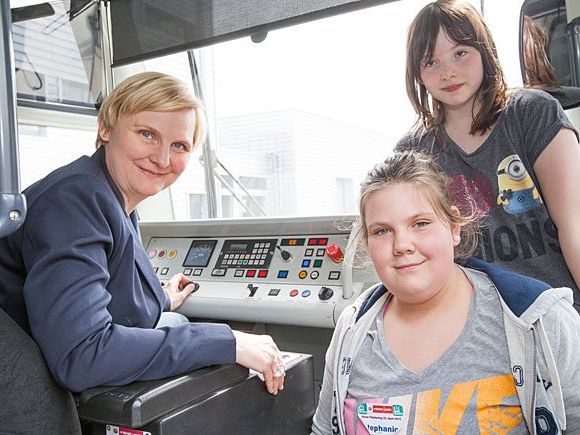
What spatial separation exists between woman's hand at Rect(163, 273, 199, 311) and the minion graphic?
3.99 feet

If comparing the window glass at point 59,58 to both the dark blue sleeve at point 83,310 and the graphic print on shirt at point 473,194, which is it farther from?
the graphic print on shirt at point 473,194

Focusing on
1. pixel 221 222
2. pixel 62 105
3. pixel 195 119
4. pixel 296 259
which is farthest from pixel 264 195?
pixel 195 119

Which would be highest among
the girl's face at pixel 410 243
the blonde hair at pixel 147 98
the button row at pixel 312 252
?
the blonde hair at pixel 147 98

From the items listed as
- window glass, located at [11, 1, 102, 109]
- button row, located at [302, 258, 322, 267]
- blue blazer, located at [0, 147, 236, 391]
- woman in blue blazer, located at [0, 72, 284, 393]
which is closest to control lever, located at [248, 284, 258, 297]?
button row, located at [302, 258, 322, 267]

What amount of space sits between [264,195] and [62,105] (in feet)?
3.31

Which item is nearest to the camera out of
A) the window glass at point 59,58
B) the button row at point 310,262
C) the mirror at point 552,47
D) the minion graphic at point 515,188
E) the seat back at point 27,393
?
the seat back at point 27,393

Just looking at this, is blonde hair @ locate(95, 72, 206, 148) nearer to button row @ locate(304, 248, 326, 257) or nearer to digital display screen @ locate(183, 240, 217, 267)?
button row @ locate(304, 248, 326, 257)

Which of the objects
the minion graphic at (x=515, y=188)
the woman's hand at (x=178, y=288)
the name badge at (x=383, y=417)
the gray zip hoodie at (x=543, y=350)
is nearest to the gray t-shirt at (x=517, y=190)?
the minion graphic at (x=515, y=188)

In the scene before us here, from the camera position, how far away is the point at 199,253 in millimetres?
2406

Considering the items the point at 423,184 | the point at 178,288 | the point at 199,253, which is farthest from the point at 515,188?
the point at 199,253

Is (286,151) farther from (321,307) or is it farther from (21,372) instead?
(21,372)

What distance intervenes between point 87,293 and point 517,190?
3.36 ft

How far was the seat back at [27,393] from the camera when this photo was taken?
0.98 m

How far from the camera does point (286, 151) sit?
9.19 ft
